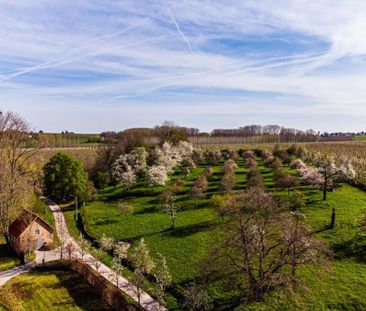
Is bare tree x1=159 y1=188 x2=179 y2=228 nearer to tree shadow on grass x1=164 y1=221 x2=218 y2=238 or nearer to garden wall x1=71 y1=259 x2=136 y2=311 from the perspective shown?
tree shadow on grass x1=164 y1=221 x2=218 y2=238

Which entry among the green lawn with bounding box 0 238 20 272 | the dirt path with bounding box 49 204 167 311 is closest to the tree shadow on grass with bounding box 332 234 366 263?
the dirt path with bounding box 49 204 167 311

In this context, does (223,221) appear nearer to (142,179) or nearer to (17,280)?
(17,280)

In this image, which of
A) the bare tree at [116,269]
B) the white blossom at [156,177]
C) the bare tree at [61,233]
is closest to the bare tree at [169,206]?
the white blossom at [156,177]

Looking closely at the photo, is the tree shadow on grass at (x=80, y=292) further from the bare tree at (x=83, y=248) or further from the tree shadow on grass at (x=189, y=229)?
the tree shadow on grass at (x=189, y=229)

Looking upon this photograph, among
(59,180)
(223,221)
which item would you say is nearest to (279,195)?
(223,221)

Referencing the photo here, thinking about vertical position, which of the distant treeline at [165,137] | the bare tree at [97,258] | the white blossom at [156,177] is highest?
the distant treeline at [165,137]

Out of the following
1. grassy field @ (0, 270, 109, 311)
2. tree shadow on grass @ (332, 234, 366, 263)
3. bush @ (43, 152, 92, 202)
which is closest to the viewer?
grassy field @ (0, 270, 109, 311)
